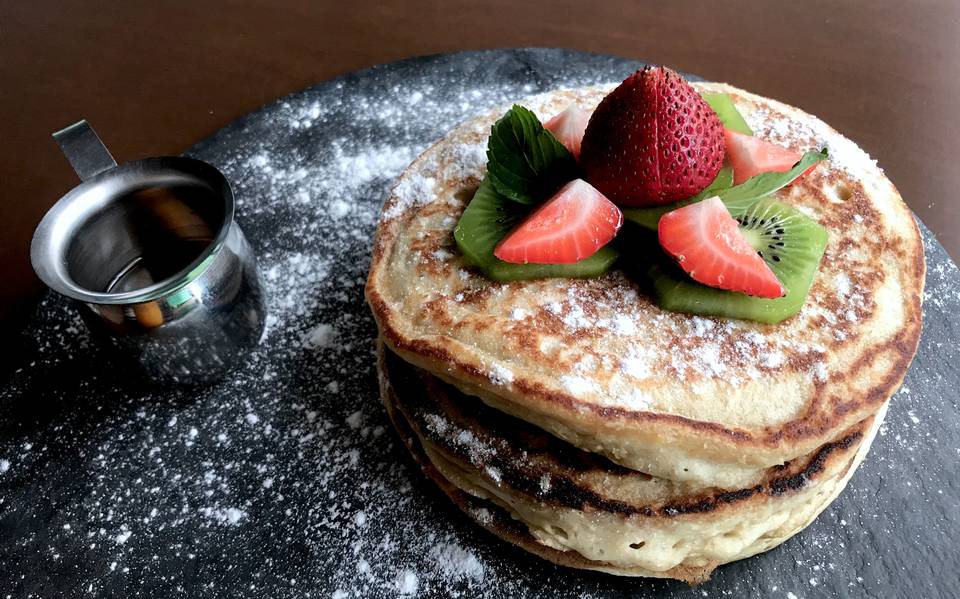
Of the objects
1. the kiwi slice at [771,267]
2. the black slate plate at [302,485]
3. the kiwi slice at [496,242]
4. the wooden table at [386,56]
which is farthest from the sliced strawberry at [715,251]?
the wooden table at [386,56]

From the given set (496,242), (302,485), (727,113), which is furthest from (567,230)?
(302,485)

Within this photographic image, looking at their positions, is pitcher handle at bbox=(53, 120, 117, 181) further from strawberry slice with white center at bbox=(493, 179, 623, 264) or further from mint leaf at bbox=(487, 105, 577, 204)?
strawberry slice with white center at bbox=(493, 179, 623, 264)

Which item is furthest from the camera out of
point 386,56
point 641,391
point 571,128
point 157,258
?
point 386,56

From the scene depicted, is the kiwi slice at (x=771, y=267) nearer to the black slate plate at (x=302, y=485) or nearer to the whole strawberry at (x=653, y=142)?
the whole strawberry at (x=653, y=142)

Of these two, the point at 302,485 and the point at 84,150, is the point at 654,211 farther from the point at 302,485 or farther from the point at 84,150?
the point at 84,150

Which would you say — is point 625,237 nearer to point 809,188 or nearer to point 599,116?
point 599,116

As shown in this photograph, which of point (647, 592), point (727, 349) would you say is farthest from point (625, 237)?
point (647, 592)
